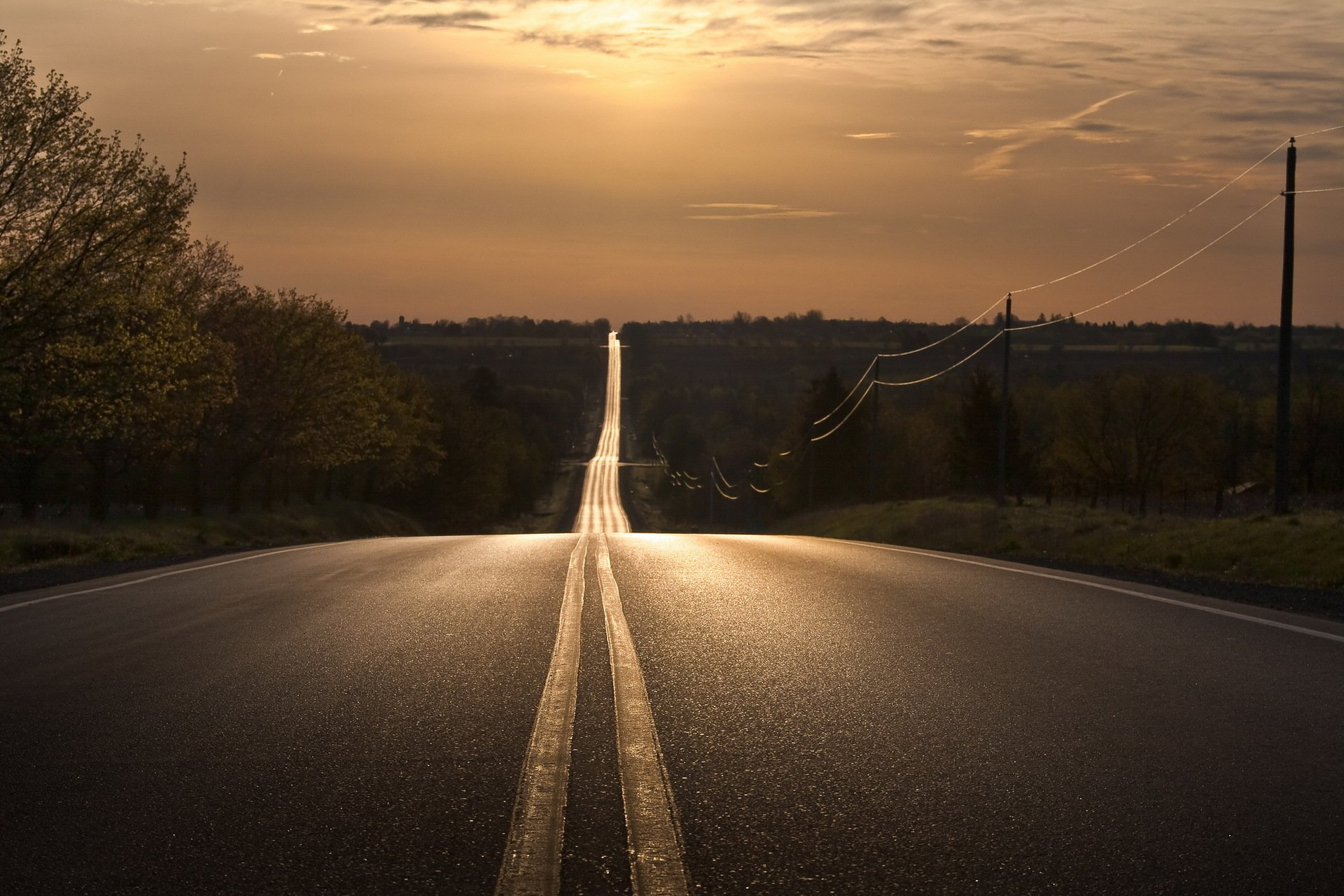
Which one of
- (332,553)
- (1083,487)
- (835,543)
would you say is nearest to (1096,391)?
(1083,487)

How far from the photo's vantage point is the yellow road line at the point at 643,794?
3.79m

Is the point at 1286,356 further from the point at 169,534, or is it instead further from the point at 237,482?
the point at 237,482

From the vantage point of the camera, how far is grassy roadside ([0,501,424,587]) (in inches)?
872

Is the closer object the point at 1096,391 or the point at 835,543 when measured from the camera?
the point at 835,543

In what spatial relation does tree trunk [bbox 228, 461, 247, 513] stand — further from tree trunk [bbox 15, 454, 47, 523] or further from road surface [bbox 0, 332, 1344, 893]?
road surface [bbox 0, 332, 1344, 893]

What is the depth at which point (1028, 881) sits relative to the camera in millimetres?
3814

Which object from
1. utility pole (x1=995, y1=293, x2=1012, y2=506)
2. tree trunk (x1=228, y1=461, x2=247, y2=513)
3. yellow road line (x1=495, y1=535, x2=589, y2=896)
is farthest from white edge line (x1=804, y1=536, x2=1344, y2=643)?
tree trunk (x1=228, y1=461, x2=247, y2=513)

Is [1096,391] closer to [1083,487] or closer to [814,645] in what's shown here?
[1083,487]

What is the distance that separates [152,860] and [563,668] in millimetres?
3573

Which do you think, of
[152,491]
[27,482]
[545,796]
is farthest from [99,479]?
[545,796]

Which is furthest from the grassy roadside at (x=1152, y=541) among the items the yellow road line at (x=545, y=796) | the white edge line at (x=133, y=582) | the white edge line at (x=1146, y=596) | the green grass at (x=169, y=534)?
the green grass at (x=169, y=534)

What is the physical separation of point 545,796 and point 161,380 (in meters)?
32.5

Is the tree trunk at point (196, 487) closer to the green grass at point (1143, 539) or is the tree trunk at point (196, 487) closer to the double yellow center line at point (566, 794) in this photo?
the green grass at point (1143, 539)

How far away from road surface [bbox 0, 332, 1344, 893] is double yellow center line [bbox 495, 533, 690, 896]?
0.02 metres
